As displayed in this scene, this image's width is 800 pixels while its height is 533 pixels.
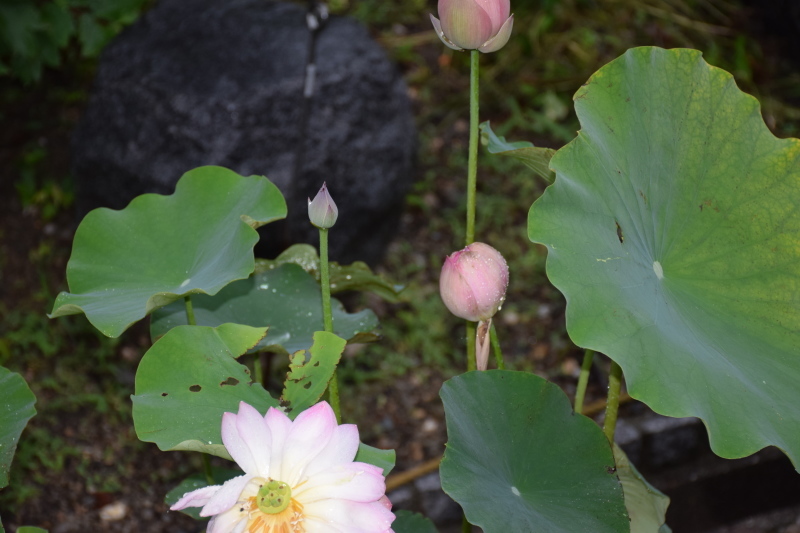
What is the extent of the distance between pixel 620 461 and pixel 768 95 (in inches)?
94.4

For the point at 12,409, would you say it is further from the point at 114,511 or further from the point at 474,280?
the point at 114,511

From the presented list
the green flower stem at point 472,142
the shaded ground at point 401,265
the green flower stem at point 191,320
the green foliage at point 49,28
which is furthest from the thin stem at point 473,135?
the green foliage at point 49,28

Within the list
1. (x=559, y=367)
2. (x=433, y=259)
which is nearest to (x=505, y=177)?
(x=433, y=259)

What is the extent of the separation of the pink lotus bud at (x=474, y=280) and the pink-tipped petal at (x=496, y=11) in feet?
0.87

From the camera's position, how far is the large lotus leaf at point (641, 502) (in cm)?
100

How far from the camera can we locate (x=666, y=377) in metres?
0.83

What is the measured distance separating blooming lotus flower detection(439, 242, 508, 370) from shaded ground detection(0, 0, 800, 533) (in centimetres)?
110

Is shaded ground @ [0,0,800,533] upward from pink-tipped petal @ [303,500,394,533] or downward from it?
downward

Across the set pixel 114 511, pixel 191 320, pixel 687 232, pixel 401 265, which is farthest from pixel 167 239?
pixel 401 265

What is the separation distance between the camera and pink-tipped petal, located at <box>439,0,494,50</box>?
90 centimetres

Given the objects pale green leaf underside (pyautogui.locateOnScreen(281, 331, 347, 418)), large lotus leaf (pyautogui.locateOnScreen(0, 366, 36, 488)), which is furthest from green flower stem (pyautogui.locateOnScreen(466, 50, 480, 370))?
large lotus leaf (pyautogui.locateOnScreen(0, 366, 36, 488))

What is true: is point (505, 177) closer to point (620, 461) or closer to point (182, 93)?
point (182, 93)

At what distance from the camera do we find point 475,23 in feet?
2.99

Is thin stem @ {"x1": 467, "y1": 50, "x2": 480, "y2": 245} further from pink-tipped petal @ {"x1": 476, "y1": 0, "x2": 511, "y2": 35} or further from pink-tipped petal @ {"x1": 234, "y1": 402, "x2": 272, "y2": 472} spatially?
pink-tipped petal @ {"x1": 234, "y1": 402, "x2": 272, "y2": 472}
